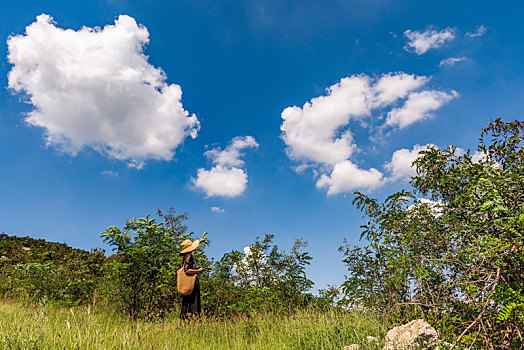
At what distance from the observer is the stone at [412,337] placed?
4547 mm

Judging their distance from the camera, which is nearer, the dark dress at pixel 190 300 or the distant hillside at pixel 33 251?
the dark dress at pixel 190 300

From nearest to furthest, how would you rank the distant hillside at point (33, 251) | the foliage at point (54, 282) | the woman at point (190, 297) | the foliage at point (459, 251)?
the foliage at point (459, 251)
the woman at point (190, 297)
the foliage at point (54, 282)
the distant hillside at point (33, 251)

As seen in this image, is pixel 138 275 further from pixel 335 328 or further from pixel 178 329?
pixel 335 328

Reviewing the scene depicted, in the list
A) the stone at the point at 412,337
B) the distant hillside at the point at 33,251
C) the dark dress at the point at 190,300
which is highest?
the distant hillside at the point at 33,251

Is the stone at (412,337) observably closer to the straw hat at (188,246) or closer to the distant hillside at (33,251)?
the straw hat at (188,246)

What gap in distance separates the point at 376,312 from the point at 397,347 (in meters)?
1.69

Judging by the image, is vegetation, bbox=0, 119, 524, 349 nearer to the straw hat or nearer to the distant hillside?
the straw hat

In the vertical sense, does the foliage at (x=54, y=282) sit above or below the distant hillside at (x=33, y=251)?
below

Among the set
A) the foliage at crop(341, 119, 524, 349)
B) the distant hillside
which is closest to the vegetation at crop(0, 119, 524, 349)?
the foliage at crop(341, 119, 524, 349)

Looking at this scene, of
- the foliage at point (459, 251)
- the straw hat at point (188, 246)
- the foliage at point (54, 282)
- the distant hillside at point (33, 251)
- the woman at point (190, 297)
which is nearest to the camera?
the foliage at point (459, 251)

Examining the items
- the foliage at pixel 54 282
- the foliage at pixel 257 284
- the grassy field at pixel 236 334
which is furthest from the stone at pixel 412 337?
the foliage at pixel 54 282

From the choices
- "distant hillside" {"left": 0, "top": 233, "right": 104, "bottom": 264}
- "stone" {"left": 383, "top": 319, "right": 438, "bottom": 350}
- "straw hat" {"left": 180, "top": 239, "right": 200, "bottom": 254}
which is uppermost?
"distant hillside" {"left": 0, "top": 233, "right": 104, "bottom": 264}

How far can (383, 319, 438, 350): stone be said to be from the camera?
14.9 ft

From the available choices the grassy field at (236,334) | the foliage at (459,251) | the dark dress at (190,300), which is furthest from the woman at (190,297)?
the foliage at (459,251)
